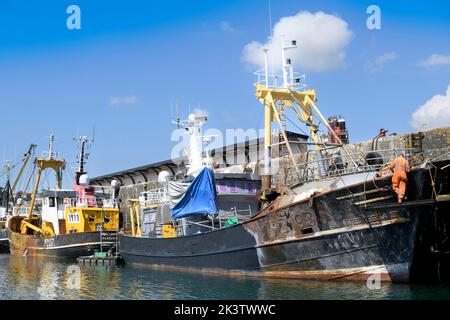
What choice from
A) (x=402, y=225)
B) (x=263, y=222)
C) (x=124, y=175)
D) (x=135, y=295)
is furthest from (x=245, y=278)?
(x=124, y=175)

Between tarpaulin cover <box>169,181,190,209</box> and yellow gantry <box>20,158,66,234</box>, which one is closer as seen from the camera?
tarpaulin cover <box>169,181,190,209</box>

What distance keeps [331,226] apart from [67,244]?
19.9m

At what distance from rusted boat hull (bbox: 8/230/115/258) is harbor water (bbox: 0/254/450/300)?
18.5 feet

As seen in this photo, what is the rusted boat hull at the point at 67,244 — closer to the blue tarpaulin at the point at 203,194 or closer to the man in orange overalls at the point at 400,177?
the blue tarpaulin at the point at 203,194

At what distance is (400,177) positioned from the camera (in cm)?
1384

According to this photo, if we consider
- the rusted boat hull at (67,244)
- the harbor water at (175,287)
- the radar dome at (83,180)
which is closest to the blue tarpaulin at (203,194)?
the harbor water at (175,287)

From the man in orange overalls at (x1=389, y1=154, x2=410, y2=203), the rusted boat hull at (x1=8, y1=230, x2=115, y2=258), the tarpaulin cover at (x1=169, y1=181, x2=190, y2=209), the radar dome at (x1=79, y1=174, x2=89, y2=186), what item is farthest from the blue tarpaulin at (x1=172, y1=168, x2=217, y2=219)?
the radar dome at (x1=79, y1=174, x2=89, y2=186)

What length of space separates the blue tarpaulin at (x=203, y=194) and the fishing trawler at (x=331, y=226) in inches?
1.6

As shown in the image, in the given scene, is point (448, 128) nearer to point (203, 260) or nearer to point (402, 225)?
point (402, 225)

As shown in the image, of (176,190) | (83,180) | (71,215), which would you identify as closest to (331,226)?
(176,190)

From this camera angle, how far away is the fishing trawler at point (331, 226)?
568 inches

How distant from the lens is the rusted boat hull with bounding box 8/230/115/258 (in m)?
28.7

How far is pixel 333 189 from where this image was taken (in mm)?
14844

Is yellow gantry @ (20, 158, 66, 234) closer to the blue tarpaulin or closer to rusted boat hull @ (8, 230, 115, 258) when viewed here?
rusted boat hull @ (8, 230, 115, 258)
